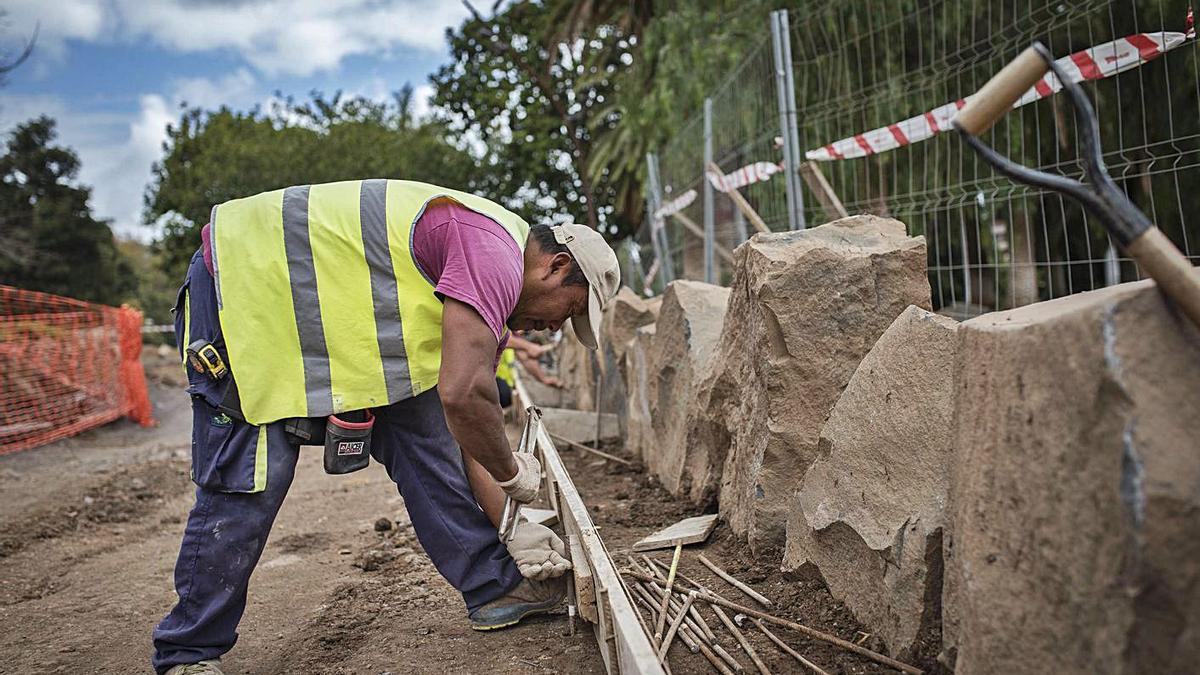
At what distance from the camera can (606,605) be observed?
249 cm

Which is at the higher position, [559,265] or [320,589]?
[559,265]

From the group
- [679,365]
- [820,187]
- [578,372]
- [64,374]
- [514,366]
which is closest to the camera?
[679,365]

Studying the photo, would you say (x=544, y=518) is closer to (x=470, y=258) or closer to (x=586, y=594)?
(x=586, y=594)

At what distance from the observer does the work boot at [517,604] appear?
312 cm

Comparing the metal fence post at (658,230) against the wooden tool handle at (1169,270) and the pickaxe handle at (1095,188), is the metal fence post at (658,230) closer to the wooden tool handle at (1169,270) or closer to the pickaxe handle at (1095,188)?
the pickaxe handle at (1095,188)

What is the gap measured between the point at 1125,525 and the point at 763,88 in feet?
15.7

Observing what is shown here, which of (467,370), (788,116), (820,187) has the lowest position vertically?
(467,370)

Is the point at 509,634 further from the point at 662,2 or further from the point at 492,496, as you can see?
the point at 662,2

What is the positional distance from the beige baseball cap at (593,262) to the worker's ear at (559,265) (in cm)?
2

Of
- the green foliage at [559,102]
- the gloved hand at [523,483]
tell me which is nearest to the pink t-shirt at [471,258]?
the gloved hand at [523,483]

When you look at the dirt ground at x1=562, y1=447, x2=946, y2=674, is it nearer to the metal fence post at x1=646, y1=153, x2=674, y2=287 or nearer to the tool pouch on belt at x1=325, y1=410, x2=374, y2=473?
the tool pouch on belt at x1=325, y1=410, x2=374, y2=473

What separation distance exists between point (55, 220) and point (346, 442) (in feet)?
81.5

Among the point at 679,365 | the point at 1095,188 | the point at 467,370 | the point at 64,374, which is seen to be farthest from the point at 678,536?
the point at 64,374

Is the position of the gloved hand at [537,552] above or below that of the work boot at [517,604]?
above
